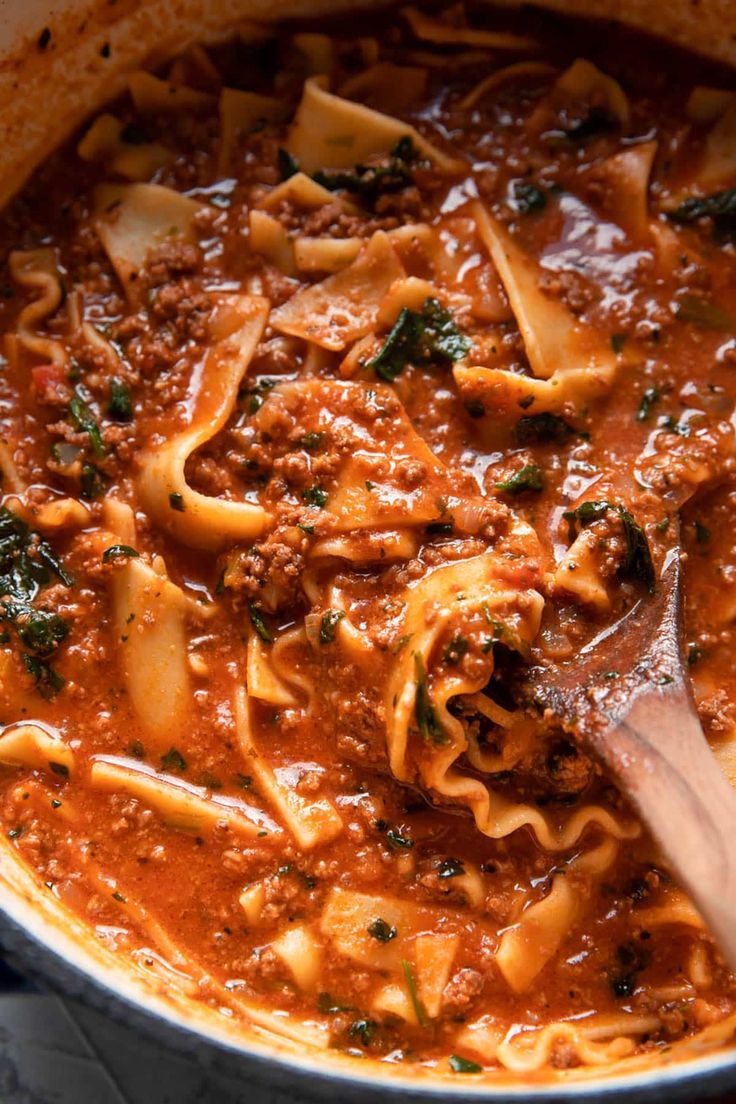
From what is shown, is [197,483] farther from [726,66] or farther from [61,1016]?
[726,66]

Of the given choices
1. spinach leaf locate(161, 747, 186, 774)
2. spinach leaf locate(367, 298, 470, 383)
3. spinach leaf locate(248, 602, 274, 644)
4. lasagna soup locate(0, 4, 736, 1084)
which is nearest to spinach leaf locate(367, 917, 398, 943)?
lasagna soup locate(0, 4, 736, 1084)

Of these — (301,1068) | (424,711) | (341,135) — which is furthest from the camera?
(341,135)

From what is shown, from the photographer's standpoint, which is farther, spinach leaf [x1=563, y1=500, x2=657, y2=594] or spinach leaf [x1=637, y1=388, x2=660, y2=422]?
spinach leaf [x1=637, y1=388, x2=660, y2=422]

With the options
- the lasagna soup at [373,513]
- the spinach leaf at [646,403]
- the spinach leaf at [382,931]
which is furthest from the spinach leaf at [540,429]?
the spinach leaf at [382,931]

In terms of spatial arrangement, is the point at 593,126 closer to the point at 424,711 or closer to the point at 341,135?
the point at 341,135

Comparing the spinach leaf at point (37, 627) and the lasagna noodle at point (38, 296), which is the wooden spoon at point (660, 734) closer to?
the spinach leaf at point (37, 627)

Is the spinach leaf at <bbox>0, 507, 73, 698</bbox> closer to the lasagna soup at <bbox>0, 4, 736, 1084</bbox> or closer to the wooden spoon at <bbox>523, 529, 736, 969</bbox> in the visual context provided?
the lasagna soup at <bbox>0, 4, 736, 1084</bbox>

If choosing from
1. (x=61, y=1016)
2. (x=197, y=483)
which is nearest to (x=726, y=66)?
(x=197, y=483)

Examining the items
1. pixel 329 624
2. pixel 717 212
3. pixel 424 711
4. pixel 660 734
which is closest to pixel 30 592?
pixel 329 624
